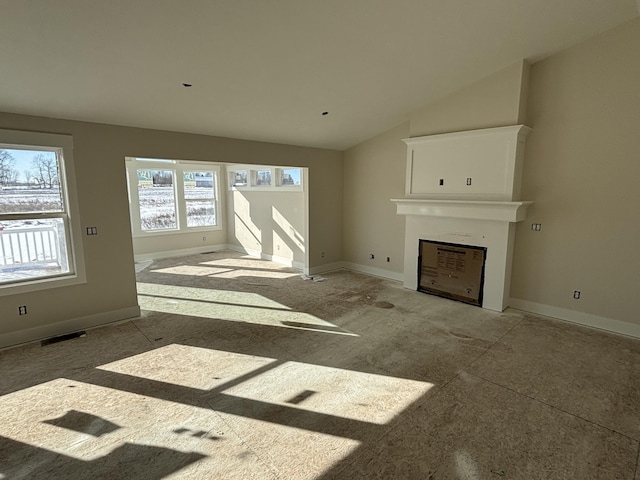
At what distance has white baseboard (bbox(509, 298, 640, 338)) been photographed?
3949 millimetres

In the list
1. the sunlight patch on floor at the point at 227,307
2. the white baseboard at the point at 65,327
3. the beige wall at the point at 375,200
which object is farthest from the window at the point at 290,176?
the white baseboard at the point at 65,327

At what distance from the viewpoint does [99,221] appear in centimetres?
404

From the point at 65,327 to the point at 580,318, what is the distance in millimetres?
6472

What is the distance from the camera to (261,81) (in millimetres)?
3682

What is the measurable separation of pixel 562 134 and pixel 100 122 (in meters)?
5.78

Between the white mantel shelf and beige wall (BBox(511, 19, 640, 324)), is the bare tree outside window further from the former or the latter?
beige wall (BBox(511, 19, 640, 324))

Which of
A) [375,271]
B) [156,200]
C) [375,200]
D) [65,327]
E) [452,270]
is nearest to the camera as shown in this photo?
[65,327]

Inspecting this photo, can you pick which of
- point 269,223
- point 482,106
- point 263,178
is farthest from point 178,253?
point 482,106

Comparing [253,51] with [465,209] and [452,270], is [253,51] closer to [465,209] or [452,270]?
[465,209]

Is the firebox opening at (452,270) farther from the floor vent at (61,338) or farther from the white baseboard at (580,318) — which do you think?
the floor vent at (61,338)

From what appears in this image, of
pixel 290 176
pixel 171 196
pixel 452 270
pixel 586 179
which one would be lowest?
pixel 452 270

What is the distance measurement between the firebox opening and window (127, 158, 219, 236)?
6.00 metres

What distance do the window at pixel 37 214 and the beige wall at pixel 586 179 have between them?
585 centimetres

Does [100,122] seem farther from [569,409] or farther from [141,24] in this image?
[569,409]
